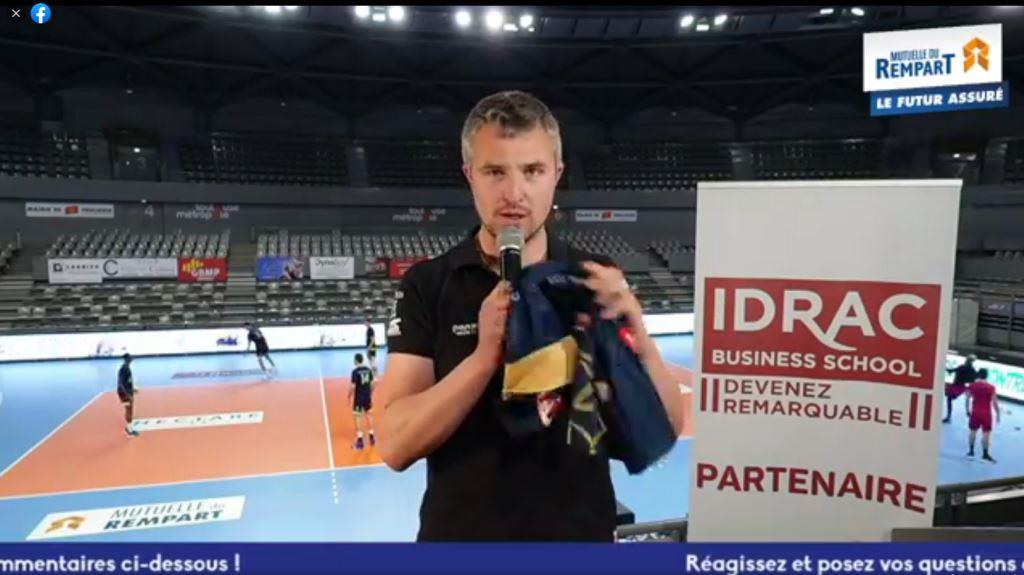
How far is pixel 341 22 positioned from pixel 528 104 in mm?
24683

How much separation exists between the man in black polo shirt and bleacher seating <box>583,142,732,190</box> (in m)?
28.0

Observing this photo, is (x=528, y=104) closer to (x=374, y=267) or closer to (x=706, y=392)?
(x=706, y=392)

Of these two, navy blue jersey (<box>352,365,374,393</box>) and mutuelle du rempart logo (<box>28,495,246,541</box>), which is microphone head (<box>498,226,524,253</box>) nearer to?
mutuelle du rempart logo (<box>28,495,246,541</box>)

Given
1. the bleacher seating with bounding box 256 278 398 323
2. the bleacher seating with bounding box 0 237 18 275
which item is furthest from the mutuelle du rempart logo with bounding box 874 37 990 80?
the bleacher seating with bounding box 0 237 18 275

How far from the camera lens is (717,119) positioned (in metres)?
30.0

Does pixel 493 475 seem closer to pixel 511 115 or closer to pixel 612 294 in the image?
pixel 612 294

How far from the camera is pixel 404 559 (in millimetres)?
1581

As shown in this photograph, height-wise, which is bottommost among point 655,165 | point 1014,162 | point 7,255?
point 7,255

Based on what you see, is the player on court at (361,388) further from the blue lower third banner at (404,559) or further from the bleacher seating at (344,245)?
the bleacher seating at (344,245)

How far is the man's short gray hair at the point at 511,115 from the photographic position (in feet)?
5.19

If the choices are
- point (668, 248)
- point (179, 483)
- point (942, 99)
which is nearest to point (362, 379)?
point (179, 483)

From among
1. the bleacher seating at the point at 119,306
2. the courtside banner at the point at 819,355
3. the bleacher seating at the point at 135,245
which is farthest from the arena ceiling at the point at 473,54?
the courtside banner at the point at 819,355

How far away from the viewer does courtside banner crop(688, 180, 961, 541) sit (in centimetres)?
217

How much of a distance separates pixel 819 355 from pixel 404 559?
1742mm
